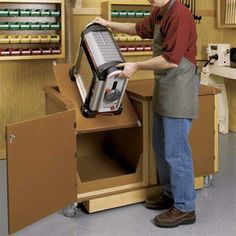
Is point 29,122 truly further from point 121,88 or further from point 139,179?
point 139,179

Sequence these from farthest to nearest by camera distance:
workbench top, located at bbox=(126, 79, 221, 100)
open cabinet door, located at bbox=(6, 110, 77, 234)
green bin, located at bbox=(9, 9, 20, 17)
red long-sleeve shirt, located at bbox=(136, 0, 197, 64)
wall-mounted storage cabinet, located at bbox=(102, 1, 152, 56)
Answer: wall-mounted storage cabinet, located at bbox=(102, 1, 152, 56)
green bin, located at bbox=(9, 9, 20, 17)
workbench top, located at bbox=(126, 79, 221, 100)
red long-sleeve shirt, located at bbox=(136, 0, 197, 64)
open cabinet door, located at bbox=(6, 110, 77, 234)

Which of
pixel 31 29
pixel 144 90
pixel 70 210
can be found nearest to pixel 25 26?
pixel 31 29

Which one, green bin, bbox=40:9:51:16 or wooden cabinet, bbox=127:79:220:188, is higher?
green bin, bbox=40:9:51:16

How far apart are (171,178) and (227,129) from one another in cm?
236

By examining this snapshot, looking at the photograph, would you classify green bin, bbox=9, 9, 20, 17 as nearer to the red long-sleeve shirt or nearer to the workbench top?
the workbench top

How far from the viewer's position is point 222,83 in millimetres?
4727

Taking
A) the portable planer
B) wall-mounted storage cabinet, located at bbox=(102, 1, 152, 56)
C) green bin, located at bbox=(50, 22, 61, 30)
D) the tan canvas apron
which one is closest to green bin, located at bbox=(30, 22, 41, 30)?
green bin, located at bbox=(50, 22, 61, 30)

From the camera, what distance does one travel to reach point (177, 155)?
251cm

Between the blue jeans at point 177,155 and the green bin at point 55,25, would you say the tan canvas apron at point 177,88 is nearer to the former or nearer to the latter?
the blue jeans at point 177,155

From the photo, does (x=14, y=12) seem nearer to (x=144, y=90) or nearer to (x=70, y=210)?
(x=144, y=90)

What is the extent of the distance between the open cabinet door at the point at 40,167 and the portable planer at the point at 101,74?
0.27 metres

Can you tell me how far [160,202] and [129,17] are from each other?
6.92 ft

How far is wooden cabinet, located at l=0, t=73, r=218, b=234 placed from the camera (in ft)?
6.96

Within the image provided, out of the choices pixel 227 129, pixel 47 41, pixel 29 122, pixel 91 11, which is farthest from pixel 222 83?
pixel 29 122
